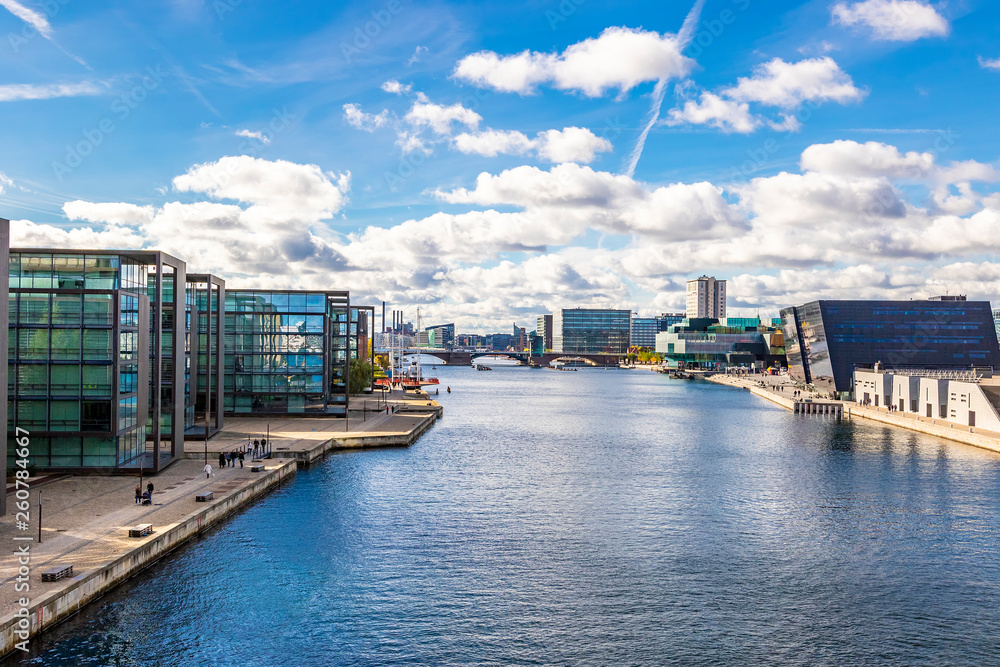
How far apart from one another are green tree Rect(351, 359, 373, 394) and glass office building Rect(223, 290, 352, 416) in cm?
4441

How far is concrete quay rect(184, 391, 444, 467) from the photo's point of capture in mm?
70250

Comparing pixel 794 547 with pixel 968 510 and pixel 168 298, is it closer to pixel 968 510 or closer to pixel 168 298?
pixel 968 510

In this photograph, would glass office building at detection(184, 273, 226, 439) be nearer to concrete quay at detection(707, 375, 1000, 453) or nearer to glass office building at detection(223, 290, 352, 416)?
glass office building at detection(223, 290, 352, 416)

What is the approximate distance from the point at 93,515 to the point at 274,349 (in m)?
53.5

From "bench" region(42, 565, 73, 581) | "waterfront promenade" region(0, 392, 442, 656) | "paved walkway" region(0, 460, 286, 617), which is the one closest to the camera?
"waterfront promenade" region(0, 392, 442, 656)

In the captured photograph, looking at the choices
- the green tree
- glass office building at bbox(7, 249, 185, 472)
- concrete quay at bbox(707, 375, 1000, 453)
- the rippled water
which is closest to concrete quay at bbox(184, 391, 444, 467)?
the rippled water

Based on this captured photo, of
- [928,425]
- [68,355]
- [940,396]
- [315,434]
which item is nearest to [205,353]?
[315,434]

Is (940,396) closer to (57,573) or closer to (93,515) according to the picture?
(93,515)

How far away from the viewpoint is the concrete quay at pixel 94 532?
29391 mm

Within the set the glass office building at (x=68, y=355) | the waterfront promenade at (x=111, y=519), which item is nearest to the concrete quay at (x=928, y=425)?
the waterfront promenade at (x=111, y=519)

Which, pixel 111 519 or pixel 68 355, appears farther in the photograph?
pixel 68 355

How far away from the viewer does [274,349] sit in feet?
311

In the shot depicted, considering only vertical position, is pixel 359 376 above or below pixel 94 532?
above

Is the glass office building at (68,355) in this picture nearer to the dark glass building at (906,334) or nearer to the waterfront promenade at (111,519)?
the waterfront promenade at (111,519)
